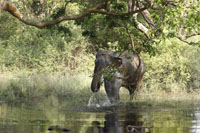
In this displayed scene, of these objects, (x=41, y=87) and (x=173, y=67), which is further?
(x=173, y=67)

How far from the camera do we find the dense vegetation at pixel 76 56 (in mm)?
15031

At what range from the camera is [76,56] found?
3469 cm

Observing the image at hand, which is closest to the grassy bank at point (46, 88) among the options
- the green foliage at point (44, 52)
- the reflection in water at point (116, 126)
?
the green foliage at point (44, 52)

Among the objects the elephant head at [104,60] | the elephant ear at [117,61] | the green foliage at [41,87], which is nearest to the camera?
the elephant head at [104,60]

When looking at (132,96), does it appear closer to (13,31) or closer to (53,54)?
(53,54)

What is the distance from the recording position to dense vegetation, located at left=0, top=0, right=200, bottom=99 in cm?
1503

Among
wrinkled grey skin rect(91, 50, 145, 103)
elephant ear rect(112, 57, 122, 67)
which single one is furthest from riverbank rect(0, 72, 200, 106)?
elephant ear rect(112, 57, 122, 67)

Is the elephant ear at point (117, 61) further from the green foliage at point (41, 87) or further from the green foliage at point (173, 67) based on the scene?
the green foliage at point (173, 67)

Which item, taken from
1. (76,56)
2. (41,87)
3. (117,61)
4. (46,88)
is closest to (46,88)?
(46,88)

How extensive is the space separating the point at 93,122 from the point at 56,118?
1.39 meters

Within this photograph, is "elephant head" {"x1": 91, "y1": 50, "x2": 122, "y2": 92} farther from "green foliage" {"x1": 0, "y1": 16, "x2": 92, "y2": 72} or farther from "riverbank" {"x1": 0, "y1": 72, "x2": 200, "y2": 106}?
"green foliage" {"x1": 0, "y1": 16, "x2": 92, "y2": 72}

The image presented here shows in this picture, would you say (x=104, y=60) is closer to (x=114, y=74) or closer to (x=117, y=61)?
(x=117, y=61)

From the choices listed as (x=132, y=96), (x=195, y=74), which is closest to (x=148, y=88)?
(x=195, y=74)

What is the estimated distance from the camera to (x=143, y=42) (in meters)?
13.9
